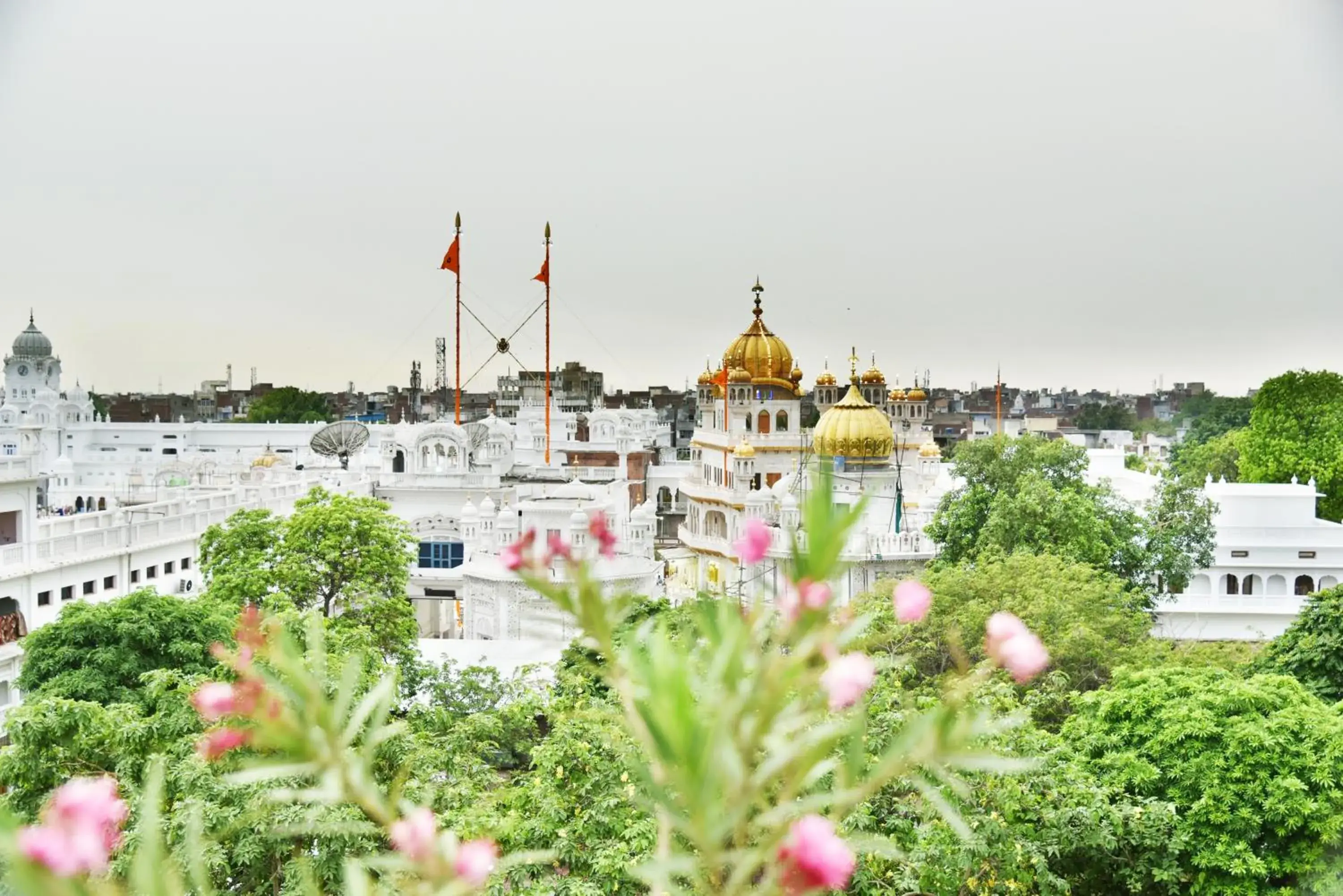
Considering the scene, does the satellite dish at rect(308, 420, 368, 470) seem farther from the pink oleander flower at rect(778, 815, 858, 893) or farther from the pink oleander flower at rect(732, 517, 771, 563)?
the pink oleander flower at rect(778, 815, 858, 893)

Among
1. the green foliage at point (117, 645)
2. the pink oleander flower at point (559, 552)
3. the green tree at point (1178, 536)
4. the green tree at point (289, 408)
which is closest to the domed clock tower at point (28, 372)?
the green tree at point (289, 408)

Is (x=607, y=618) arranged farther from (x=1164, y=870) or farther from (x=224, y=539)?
(x=224, y=539)

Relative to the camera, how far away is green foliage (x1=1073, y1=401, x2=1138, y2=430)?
87.9 metres

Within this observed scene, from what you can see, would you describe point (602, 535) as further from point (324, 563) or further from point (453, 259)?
point (453, 259)

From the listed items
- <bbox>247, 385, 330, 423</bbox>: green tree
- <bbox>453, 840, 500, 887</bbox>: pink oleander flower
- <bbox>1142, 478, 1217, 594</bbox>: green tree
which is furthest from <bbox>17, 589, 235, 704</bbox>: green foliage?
<bbox>247, 385, 330, 423</bbox>: green tree

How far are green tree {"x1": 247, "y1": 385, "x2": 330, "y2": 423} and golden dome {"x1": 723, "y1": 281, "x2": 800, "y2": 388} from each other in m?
51.8

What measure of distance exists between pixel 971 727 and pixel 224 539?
2097 cm

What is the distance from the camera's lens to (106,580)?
81.0ft

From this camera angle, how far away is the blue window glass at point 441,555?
3353cm

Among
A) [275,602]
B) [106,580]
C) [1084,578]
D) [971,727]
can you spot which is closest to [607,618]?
[971,727]

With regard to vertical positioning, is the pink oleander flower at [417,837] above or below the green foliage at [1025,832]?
above

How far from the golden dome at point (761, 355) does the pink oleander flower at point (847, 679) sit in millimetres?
33914

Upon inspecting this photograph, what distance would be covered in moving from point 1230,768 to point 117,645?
45.4 ft

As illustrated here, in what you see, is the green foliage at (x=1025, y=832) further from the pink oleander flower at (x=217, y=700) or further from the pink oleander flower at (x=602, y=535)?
the pink oleander flower at (x=217, y=700)
